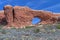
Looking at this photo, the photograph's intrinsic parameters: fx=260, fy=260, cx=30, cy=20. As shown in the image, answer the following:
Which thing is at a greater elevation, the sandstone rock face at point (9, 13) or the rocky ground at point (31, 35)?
the rocky ground at point (31, 35)

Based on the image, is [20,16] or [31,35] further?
[20,16]

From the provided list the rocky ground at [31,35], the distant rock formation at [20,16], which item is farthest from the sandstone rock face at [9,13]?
the rocky ground at [31,35]

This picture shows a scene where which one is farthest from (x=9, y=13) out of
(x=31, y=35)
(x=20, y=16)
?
(x=31, y=35)

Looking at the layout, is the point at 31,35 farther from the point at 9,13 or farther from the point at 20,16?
the point at 9,13

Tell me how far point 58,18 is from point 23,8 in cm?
841

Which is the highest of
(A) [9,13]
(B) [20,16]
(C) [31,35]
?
(C) [31,35]

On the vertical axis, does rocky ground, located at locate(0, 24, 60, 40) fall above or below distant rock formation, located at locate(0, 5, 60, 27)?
above

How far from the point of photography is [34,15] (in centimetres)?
6197

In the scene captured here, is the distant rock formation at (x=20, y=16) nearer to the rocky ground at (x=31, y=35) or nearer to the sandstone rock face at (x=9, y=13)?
the sandstone rock face at (x=9, y=13)

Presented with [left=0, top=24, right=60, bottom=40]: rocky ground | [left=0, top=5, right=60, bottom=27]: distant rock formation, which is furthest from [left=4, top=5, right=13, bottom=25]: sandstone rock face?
[left=0, top=24, right=60, bottom=40]: rocky ground

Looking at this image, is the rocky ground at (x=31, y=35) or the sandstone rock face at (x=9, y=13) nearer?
the rocky ground at (x=31, y=35)

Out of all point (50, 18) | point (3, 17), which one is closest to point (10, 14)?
point (3, 17)

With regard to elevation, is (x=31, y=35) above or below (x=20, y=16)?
above

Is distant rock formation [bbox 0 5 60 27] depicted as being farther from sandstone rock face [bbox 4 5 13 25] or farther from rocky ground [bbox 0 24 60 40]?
rocky ground [bbox 0 24 60 40]
